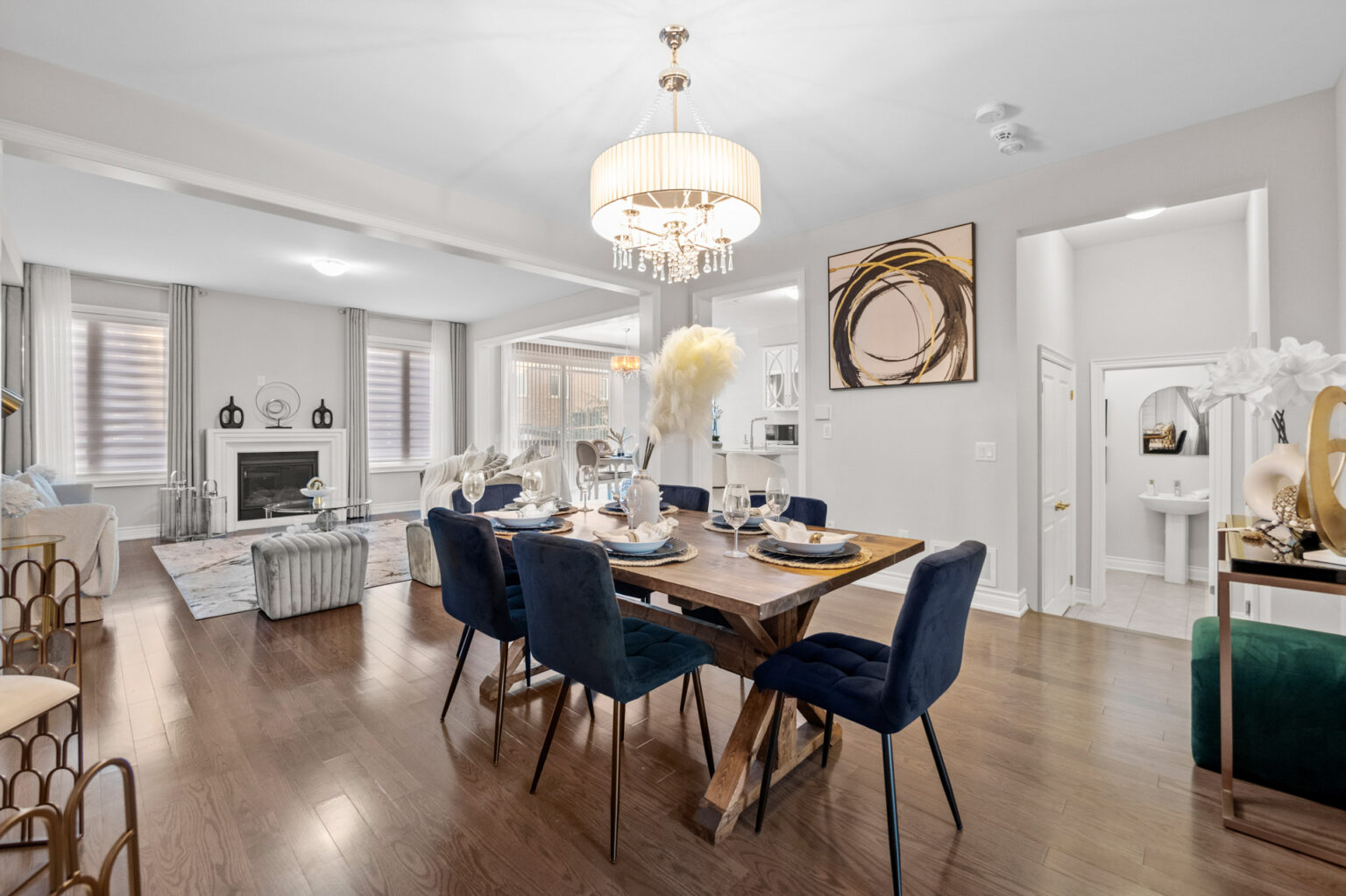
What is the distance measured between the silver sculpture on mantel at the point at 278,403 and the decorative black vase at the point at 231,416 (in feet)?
0.71

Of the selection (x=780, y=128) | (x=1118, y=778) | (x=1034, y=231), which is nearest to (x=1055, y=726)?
(x=1118, y=778)

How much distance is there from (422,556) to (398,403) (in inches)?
183

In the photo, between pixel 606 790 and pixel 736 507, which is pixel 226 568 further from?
pixel 736 507

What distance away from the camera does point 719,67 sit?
102 inches

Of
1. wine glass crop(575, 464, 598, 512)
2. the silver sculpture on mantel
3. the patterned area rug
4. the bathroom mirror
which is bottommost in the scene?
the patterned area rug

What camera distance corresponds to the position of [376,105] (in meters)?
2.87

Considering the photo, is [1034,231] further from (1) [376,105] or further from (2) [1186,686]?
(1) [376,105]

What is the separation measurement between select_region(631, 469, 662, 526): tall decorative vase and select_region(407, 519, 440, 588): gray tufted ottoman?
261cm

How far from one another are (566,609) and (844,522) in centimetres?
314

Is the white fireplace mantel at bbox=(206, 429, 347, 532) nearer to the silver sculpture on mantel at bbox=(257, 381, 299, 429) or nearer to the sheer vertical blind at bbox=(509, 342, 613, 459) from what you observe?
the silver sculpture on mantel at bbox=(257, 381, 299, 429)

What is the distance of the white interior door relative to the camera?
12.7 ft

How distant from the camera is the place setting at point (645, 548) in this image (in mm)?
1842

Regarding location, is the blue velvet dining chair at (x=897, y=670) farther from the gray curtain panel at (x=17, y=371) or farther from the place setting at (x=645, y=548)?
the gray curtain panel at (x=17, y=371)

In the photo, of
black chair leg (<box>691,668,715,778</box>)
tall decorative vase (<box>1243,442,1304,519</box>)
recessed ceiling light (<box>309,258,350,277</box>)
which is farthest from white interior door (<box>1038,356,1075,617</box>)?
recessed ceiling light (<box>309,258,350,277</box>)
